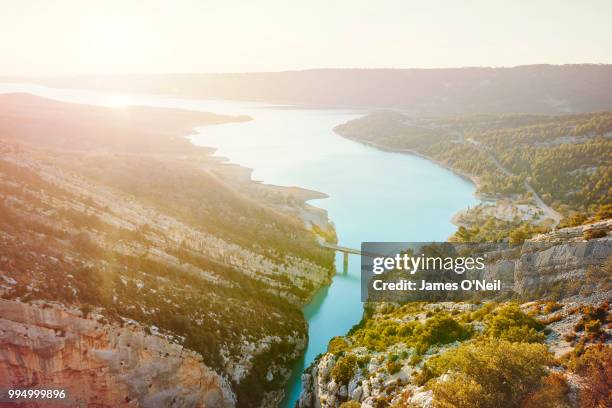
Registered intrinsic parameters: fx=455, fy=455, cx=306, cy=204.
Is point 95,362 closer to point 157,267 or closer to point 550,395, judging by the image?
point 157,267

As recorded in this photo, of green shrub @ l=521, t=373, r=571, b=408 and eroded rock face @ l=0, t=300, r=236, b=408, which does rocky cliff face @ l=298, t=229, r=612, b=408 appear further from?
eroded rock face @ l=0, t=300, r=236, b=408

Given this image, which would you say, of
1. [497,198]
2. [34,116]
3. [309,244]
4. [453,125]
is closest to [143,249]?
[309,244]

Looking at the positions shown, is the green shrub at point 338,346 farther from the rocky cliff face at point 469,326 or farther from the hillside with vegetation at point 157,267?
the hillside with vegetation at point 157,267

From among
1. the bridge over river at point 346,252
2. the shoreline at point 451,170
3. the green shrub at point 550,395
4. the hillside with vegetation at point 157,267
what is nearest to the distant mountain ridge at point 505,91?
the shoreline at point 451,170

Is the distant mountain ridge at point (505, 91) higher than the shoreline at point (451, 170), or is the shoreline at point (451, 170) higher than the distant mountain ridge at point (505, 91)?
the distant mountain ridge at point (505, 91)

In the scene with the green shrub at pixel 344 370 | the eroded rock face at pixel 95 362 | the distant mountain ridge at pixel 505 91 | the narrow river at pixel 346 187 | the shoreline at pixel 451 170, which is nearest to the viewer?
the eroded rock face at pixel 95 362

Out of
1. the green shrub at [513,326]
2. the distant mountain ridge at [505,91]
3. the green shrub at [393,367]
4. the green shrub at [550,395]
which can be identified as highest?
the distant mountain ridge at [505,91]
